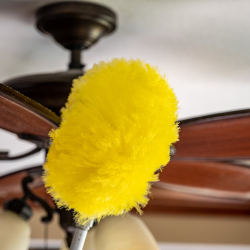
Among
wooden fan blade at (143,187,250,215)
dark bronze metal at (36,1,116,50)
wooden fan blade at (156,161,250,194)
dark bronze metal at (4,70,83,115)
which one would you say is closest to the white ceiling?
dark bronze metal at (36,1,116,50)

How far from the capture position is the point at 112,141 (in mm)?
307

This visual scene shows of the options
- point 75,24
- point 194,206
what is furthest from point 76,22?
point 194,206

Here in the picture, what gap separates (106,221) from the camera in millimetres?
619

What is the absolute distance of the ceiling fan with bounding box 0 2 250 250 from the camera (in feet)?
1.52

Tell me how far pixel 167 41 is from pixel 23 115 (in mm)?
476

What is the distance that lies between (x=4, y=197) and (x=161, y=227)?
4.81ft

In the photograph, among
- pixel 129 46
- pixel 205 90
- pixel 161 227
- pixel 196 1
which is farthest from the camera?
pixel 161 227

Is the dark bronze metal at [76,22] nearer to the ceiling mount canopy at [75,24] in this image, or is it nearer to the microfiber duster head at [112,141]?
the ceiling mount canopy at [75,24]

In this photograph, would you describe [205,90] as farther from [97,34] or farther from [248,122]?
[248,122]

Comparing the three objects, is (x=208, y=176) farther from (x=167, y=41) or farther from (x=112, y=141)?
(x=112, y=141)

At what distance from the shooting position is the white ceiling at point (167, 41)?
69cm

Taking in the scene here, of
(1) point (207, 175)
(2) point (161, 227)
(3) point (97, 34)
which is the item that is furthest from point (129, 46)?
(2) point (161, 227)

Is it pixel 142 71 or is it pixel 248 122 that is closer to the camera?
pixel 142 71

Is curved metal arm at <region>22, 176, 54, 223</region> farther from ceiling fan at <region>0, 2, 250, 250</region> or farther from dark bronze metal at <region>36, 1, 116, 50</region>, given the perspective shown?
dark bronze metal at <region>36, 1, 116, 50</region>
